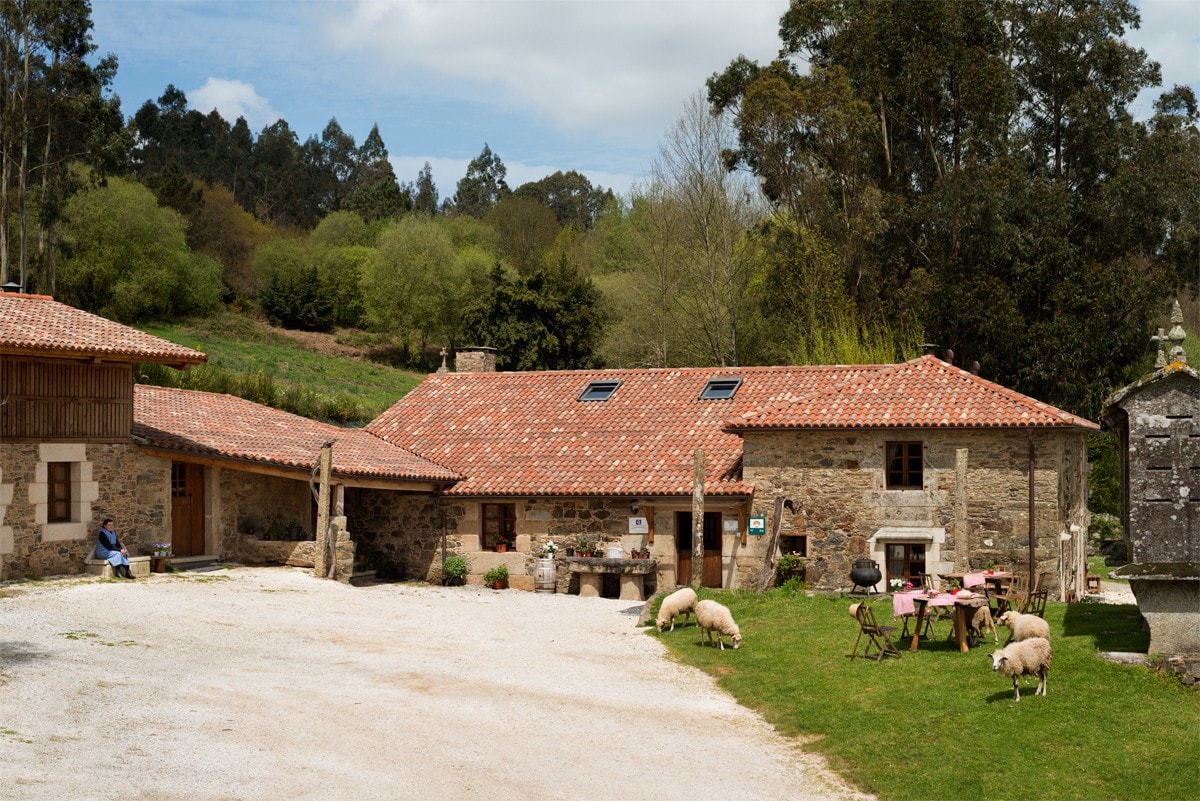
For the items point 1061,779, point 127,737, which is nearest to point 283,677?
point 127,737

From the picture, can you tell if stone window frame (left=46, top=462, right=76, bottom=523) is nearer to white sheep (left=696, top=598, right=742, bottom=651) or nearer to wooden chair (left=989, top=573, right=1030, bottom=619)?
white sheep (left=696, top=598, right=742, bottom=651)

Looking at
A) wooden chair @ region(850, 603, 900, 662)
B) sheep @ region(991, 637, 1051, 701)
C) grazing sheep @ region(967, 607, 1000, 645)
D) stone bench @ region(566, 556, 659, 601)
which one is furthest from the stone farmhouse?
sheep @ region(991, 637, 1051, 701)

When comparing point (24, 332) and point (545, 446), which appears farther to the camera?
point (545, 446)

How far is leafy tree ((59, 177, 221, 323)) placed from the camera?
54.9 meters

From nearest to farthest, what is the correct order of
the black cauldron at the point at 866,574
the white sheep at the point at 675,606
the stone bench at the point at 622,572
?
the white sheep at the point at 675,606, the black cauldron at the point at 866,574, the stone bench at the point at 622,572

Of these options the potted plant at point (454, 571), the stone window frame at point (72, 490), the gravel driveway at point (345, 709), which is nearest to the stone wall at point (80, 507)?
the stone window frame at point (72, 490)

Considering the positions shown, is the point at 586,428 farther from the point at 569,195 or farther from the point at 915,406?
the point at 569,195

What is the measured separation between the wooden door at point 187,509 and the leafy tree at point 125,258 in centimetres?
3241

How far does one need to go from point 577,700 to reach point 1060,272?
26329 millimetres

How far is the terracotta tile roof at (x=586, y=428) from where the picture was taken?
25.4 m

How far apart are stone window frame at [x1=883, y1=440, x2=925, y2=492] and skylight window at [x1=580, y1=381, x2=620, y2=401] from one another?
824cm

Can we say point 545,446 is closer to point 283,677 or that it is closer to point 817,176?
point 283,677

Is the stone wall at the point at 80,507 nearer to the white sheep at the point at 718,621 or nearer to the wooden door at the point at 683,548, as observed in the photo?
the wooden door at the point at 683,548

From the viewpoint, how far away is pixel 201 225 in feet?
240
